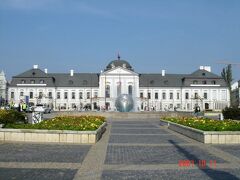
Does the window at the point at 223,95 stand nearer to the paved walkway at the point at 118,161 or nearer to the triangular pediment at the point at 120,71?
the triangular pediment at the point at 120,71

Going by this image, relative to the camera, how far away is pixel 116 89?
102 metres

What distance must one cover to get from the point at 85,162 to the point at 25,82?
94.0 metres

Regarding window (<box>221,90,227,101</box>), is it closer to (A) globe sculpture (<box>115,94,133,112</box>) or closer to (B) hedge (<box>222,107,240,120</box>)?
(A) globe sculpture (<box>115,94,133,112</box>)

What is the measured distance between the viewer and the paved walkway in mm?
8688

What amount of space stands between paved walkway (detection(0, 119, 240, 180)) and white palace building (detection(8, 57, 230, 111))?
85.4 metres

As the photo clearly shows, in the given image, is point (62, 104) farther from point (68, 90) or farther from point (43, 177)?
point (43, 177)

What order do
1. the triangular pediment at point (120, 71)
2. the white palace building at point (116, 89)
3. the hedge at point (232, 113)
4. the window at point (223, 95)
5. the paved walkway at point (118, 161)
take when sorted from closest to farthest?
the paved walkway at point (118, 161)
the hedge at point (232, 113)
the white palace building at point (116, 89)
the triangular pediment at point (120, 71)
the window at point (223, 95)

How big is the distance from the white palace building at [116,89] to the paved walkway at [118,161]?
85.4 m

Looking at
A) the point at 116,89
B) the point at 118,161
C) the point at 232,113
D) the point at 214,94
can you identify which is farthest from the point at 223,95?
the point at 118,161

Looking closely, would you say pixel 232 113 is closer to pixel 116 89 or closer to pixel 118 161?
pixel 118 161

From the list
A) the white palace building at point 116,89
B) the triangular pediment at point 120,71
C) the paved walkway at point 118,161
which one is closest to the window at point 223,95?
the white palace building at point 116,89

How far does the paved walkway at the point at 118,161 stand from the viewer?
8688mm

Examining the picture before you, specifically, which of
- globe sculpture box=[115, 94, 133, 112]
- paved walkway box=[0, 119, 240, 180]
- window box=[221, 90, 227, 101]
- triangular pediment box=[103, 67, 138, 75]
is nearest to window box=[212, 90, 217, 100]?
window box=[221, 90, 227, 101]

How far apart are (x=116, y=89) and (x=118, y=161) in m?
91.4
